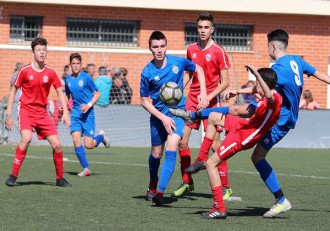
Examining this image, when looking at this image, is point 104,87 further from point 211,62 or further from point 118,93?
point 211,62

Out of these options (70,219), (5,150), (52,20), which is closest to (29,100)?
(70,219)

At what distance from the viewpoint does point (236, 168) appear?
17750 mm

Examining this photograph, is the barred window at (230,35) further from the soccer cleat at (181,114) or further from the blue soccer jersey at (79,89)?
the soccer cleat at (181,114)

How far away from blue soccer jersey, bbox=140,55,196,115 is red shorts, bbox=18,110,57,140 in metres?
2.63

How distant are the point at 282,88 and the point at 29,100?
4505mm

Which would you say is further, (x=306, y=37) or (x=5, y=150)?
(x=306, y=37)

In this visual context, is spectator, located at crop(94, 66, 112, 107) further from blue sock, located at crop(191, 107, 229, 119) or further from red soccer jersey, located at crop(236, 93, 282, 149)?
red soccer jersey, located at crop(236, 93, 282, 149)

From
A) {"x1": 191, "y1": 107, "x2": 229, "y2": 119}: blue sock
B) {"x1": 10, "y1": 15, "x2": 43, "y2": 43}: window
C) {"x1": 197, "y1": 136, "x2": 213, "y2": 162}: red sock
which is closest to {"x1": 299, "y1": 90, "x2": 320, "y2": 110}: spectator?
{"x1": 10, "y1": 15, "x2": 43, "y2": 43}: window

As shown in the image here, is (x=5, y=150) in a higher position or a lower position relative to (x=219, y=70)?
lower

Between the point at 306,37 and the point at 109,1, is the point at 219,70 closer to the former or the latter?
the point at 109,1

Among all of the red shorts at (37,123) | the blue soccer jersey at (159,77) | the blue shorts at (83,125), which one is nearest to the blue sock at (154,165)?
the blue soccer jersey at (159,77)

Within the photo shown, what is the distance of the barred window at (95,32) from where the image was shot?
93.9 ft

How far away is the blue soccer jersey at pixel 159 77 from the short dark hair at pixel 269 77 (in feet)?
5.81

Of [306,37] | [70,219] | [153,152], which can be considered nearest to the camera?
[70,219]
